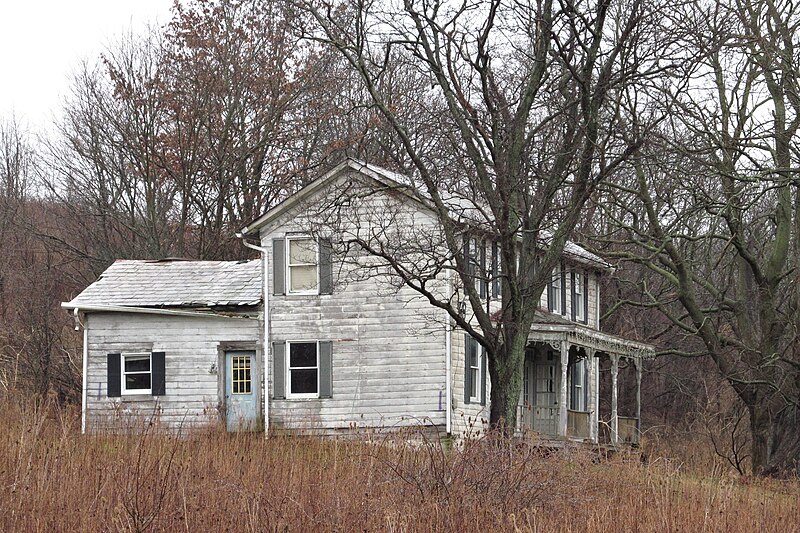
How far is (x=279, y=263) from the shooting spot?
88.6 feet

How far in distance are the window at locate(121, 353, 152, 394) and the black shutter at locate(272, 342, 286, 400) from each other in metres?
3.08

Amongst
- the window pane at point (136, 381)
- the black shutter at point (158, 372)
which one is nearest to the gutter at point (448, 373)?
the black shutter at point (158, 372)

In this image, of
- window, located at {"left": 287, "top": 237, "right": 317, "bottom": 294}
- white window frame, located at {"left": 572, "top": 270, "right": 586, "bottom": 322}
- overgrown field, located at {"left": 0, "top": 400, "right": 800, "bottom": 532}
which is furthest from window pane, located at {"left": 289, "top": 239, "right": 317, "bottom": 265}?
overgrown field, located at {"left": 0, "top": 400, "right": 800, "bottom": 532}

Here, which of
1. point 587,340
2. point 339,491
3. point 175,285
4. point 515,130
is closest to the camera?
point 339,491

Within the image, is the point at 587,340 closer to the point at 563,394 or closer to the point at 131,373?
the point at 563,394

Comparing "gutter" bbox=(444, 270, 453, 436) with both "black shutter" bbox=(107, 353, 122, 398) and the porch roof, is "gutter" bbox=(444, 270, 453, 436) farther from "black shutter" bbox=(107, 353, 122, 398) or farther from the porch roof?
"black shutter" bbox=(107, 353, 122, 398)

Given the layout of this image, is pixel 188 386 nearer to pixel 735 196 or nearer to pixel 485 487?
pixel 735 196

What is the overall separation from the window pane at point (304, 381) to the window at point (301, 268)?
1866mm

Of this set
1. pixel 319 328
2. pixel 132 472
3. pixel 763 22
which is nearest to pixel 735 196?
pixel 763 22

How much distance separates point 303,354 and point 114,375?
4.64 meters

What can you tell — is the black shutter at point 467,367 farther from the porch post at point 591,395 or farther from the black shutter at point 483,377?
the porch post at point 591,395

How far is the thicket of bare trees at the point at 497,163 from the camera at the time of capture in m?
20.4

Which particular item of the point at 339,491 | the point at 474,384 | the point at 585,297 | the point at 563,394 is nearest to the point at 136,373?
the point at 474,384

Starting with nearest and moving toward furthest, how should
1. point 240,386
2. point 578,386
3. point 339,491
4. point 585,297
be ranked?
point 339,491
point 240,386
point 578,386
point 585,297
